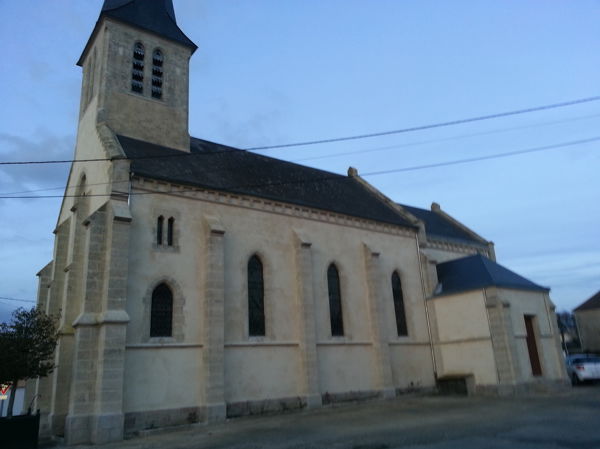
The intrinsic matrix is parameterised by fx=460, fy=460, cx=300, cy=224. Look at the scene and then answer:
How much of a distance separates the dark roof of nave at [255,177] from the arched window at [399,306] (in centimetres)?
316

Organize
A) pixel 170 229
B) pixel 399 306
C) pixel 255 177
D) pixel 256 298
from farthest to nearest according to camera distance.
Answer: pixel 399 306 < pixel 255 177 < pixel 256 298 < pixel 170 229

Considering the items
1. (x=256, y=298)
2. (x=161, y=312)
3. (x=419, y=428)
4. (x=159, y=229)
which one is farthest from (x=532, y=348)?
(x=159, y=229)

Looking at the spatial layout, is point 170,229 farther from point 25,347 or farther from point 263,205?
point 25,347

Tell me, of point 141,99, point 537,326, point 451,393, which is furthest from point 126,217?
point 537,326

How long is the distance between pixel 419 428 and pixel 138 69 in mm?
19391

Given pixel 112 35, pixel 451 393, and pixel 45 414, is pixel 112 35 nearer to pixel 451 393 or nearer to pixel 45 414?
pixel 45 414

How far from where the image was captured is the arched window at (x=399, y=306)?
79.1 ft

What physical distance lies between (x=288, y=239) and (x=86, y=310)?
8912mm

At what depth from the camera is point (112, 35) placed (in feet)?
69.4

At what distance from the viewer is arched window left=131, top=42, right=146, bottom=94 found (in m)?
21.5

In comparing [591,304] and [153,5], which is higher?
[153,5]

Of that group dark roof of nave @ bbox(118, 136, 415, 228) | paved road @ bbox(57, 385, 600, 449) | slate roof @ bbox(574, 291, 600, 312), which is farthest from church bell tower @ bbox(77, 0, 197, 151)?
slate roof @ bbox(574, 291, 600, 312)

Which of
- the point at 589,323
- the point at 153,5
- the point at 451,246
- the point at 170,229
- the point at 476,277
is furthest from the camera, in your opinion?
the point at 589,323

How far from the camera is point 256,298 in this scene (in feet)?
63.2
